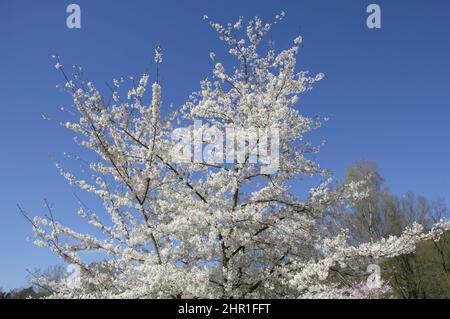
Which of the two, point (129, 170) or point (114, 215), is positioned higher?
point (129, 170)

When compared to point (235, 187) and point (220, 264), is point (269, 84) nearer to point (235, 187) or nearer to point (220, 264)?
point (235, 187)

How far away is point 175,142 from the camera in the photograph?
8680 mm

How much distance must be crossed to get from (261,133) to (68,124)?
367 cm

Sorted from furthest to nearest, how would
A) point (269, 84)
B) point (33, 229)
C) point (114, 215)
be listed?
point (269, 84), point (114, 215), point (33, 229)

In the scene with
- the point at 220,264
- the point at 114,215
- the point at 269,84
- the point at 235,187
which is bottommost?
the point at 220,264

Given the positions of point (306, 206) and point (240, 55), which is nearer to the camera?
point (306, 206)

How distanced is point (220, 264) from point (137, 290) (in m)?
2.06

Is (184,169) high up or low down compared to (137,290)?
up

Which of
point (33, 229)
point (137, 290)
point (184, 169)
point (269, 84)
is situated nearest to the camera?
point (137, 290)

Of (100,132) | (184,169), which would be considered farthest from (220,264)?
(100,132)

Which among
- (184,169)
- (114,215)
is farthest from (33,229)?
(184,169)

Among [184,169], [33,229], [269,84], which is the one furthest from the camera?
[269,84]

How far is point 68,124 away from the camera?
7684mm

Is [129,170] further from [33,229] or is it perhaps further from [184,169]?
[33,229]
